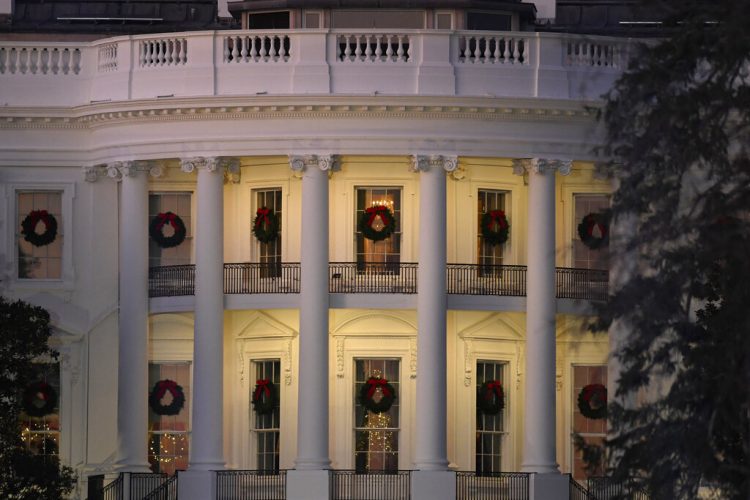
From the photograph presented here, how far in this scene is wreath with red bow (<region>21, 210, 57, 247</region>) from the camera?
6850cm

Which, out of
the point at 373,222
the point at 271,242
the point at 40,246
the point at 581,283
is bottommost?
the point at 581,283

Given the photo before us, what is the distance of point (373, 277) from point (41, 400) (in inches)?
328

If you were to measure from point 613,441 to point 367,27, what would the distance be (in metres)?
24.5

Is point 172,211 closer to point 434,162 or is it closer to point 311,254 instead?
point 311,254

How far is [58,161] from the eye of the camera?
226ft

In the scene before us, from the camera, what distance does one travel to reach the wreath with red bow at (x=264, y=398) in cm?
6806

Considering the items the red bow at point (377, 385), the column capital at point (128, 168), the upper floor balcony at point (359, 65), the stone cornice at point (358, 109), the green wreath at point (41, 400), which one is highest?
the upper floor balcony at point (359, 65)

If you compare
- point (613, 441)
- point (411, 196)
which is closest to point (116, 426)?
point (411, 196)

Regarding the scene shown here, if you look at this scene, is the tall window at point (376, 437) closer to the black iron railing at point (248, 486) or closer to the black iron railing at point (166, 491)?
the black iron railing at point (248, 486)

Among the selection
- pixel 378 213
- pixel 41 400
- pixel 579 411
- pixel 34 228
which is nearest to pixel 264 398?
pixel 378 213

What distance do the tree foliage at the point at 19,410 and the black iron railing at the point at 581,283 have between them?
1245 cm

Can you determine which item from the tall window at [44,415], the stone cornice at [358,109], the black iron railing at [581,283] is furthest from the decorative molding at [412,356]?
the tall window at [44,415]

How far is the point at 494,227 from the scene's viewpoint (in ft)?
224

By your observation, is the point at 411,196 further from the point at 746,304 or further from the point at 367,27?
the point at 746,304
